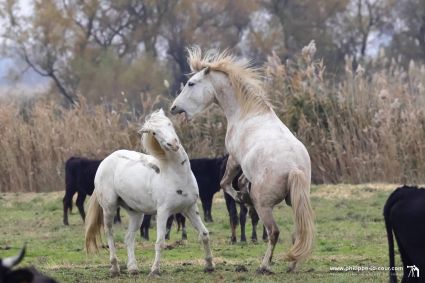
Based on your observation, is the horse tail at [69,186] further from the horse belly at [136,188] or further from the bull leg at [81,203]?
the horse belly at [136,188]

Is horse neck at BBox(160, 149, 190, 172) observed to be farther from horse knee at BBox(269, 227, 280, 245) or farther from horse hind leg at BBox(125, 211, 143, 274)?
horse knee at BBox(269, 227, 280, 245)

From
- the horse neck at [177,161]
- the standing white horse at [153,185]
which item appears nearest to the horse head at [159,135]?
the standing white horse at [153,185]

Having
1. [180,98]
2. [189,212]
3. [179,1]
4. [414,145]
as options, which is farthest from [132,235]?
[179,1]

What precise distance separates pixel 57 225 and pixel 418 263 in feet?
36.1

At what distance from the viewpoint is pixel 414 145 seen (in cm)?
2172

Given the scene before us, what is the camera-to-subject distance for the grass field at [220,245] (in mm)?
11602

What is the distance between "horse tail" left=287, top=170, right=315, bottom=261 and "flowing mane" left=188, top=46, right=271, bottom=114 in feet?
4.00

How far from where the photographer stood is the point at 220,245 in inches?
592

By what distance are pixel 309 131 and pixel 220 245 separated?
318 inches

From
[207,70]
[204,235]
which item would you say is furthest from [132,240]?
[207,70]

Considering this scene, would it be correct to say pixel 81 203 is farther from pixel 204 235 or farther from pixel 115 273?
pixel 204 235

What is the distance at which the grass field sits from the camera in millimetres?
11602

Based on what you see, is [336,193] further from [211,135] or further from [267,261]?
[267,261]

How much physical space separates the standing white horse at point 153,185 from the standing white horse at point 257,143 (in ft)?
2.08
